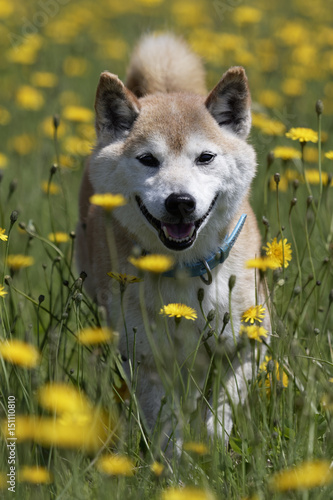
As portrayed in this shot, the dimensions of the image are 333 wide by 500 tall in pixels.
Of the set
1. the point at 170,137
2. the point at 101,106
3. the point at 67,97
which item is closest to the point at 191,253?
the point at 170,137

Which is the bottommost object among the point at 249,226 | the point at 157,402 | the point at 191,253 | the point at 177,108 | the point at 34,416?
the point at 34,416

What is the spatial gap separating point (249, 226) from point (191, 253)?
0.49 m

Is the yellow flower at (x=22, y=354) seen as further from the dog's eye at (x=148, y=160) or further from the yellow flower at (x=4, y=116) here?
the yellow flower at (x=4, y=116)

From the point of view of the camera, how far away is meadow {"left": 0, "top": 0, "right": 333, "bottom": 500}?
→ 7.36ft

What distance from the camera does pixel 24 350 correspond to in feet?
7.12

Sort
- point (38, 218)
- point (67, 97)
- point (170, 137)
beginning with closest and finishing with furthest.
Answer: point (170, 137) < point (38, 218) < point (67, 97)

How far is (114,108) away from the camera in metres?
3.46

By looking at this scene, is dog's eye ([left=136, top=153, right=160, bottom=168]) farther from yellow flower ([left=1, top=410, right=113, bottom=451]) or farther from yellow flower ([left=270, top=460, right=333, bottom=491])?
yellow flower ([left=270, top=460, right=333, bottom=491])

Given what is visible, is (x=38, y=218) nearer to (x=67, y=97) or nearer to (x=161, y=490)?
(x=67, y=97)

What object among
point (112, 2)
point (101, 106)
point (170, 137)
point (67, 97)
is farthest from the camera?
point (112, 2)

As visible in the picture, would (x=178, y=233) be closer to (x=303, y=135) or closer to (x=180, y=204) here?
(x=180, y=204)

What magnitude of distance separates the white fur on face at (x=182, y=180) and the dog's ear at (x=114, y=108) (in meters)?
0.13

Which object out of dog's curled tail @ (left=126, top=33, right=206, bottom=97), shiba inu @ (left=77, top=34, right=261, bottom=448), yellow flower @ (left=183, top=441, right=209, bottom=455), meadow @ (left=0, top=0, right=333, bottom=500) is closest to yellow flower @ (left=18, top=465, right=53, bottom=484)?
meadow @ (left=0, top=0, right=333, bottom=500)

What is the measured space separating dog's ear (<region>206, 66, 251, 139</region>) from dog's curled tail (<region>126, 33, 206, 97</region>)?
954mm
